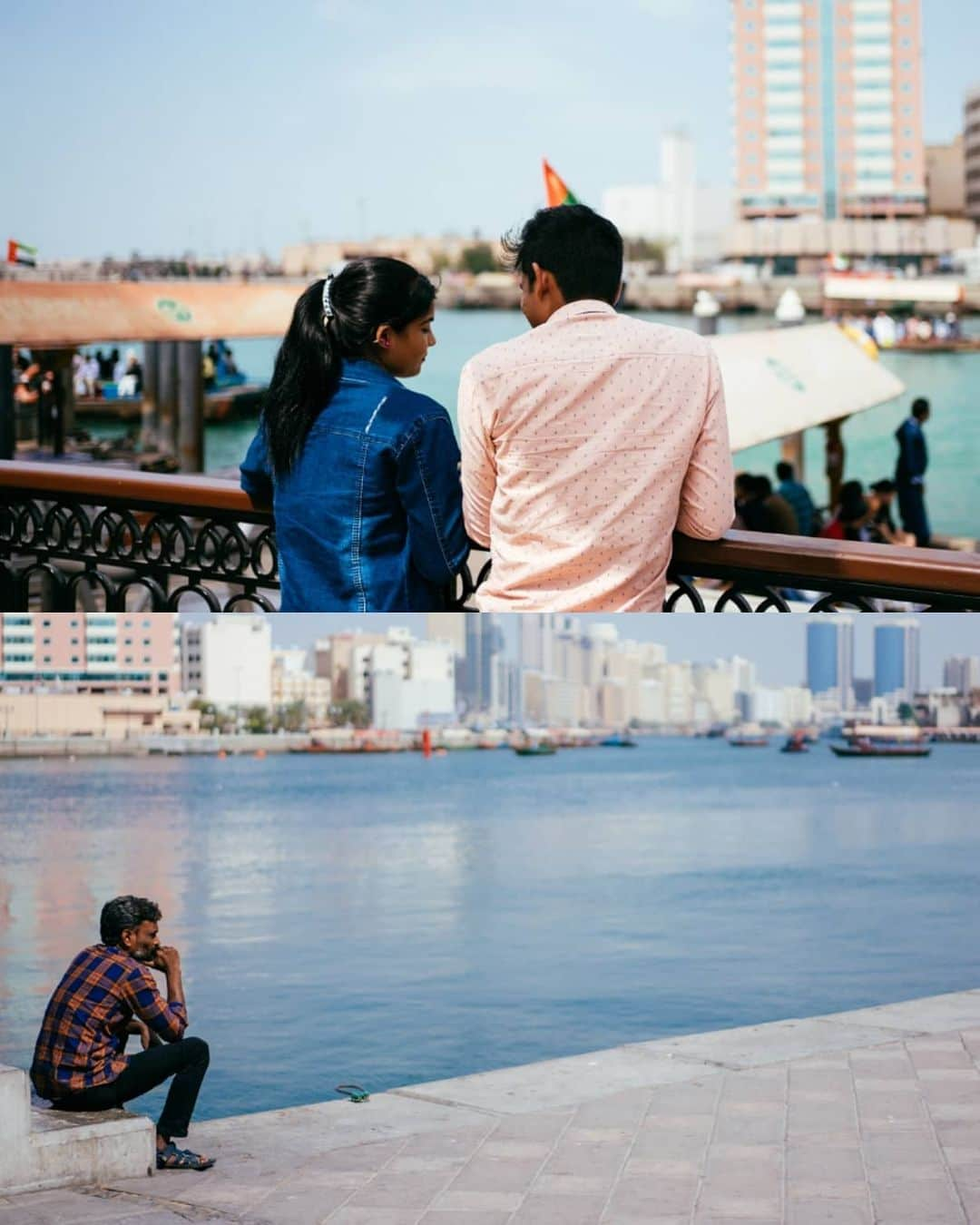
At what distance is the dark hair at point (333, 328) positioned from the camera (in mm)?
2996

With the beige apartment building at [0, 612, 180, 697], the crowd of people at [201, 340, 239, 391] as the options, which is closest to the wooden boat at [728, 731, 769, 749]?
the beige apartment building at [0, 612, 180, 697]

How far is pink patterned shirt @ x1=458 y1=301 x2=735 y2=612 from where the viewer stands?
2.80 meters

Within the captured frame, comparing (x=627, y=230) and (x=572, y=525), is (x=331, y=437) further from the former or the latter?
(x=627, y=230)

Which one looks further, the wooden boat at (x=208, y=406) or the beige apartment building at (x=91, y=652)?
the wooden boat at (x=208, y=406)

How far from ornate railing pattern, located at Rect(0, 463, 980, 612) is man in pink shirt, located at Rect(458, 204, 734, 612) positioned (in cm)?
23

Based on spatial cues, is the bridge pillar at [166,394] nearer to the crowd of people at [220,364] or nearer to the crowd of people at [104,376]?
the crowd of people at [104,376]

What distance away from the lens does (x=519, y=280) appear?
2.84m

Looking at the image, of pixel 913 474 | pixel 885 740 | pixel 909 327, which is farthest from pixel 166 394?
pixel 909 327

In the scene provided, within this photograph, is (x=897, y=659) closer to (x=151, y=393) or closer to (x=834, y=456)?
(x=834, y=456)

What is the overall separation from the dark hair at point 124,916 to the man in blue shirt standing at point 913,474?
915 cm

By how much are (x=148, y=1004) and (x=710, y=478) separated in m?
2.30

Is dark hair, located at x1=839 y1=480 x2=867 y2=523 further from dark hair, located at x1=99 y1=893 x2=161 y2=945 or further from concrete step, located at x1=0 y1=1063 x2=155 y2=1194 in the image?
concrete step, located at x1=0 y1=1063 x2=155 y2=1194

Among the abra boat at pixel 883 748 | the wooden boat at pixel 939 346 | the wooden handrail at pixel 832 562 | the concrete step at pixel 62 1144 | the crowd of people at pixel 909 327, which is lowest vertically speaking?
the concrete step at pixel 62 1144

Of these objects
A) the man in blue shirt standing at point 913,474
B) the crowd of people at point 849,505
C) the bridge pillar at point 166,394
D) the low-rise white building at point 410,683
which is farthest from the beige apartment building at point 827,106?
the low-rise white building at point 410,683
